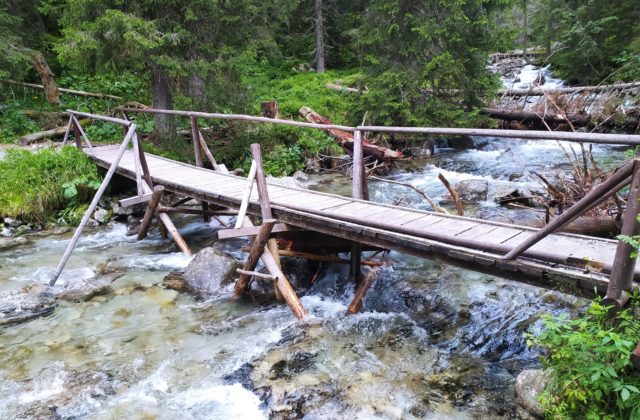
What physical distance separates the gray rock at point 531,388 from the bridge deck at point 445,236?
35.2 inches

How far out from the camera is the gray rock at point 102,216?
10133 millimetres

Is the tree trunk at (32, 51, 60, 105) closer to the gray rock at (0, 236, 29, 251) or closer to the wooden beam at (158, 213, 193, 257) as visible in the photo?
the gray rock at (0, 236, 29, 251)

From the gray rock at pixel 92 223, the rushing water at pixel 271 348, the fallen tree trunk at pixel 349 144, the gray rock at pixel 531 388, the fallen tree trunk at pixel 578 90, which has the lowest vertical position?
the gray rock at pixel 92 223

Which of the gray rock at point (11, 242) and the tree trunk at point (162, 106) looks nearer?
the gray rock at point (11, 242)

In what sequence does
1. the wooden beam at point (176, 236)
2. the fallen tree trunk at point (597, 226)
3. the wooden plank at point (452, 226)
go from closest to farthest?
the wooden plank at point (452, 226), the fallen tree trunk at point (597, 226), the wooden beam at point (176, 236)

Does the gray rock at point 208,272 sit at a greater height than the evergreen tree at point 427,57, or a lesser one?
lesser

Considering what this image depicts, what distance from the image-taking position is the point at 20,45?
47.2 feet

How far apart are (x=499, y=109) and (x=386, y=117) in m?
5.16

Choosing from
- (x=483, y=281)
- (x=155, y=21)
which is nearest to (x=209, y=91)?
(x=155, y=21)

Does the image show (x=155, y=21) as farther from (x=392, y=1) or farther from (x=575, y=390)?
(x=575, y=390)

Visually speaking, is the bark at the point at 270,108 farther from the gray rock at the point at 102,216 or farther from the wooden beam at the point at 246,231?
the wooden beam at the point at 246,231

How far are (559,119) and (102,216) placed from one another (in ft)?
47.4

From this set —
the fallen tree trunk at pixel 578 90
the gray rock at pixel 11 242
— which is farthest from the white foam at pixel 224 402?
the fallen tree trunk at pixel 578 90

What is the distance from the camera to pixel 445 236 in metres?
4.87
